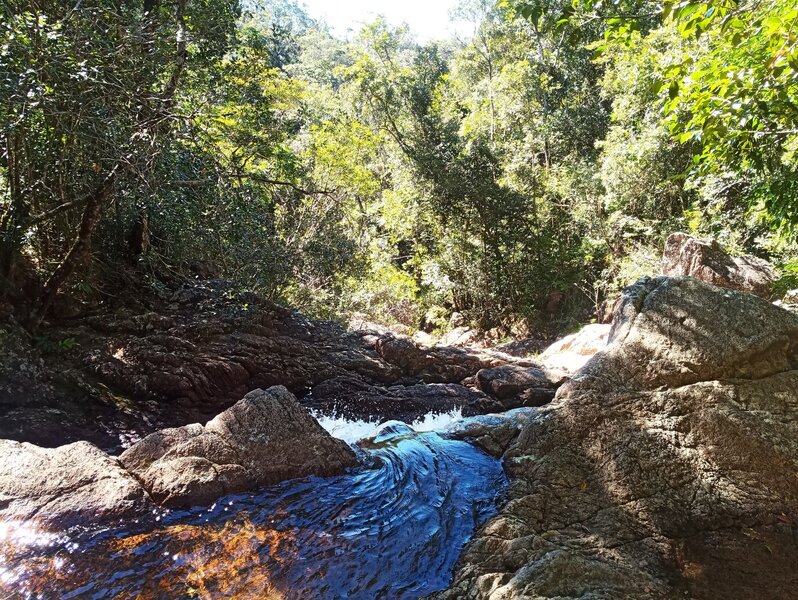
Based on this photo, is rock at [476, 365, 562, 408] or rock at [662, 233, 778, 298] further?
rock at [662, 233, 778, 298]

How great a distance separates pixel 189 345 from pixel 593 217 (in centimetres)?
1351

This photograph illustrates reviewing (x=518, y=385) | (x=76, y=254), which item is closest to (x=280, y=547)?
(x=76, y=254)

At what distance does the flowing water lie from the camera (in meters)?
3.62

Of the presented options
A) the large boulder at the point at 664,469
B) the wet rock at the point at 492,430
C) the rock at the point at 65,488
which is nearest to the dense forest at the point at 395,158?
the large boulder at the point at 664,469

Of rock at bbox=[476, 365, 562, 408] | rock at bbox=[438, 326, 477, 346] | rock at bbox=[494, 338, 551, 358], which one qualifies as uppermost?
rock at bbox=[438, 326, 477, 346]

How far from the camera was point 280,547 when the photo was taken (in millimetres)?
4145

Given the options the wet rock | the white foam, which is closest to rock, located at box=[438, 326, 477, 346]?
the white foam

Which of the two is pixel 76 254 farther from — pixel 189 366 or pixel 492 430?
pixel 492 430

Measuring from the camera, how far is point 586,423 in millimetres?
5117

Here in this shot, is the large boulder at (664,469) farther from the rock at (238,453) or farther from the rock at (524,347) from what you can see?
the rock at (524,347)

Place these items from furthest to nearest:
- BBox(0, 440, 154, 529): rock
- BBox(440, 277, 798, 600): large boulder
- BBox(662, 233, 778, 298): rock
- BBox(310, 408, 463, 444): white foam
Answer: BBox(662, 233, 778, 298): rock, BBox(310, 408, 463, 444): white foam, BBox(0, 440, 154, 529): rock, BBox(440, 277, 798, 600): large boulder

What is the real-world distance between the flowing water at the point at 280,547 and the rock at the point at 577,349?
6921 millimetres

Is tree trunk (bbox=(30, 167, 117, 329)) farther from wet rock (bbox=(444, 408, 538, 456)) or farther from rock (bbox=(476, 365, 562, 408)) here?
rock (bbox=(476, 365, 562, 408))

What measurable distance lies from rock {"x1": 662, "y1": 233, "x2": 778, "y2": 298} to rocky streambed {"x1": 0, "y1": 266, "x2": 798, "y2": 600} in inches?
254
